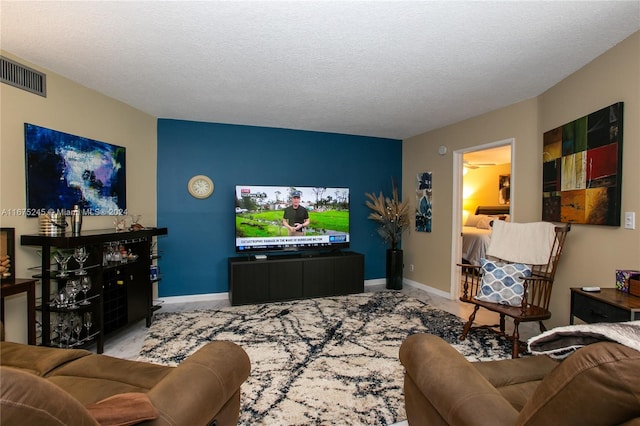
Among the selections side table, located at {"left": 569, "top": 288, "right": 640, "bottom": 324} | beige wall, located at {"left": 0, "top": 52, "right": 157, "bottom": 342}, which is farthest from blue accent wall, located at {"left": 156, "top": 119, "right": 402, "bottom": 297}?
side table, located at {"left": 569, "top": 288, "right": 640, "bottom": 324}

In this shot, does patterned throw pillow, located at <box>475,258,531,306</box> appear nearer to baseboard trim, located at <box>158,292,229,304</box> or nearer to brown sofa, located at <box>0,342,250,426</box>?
brown sofa, located at <box>0,342,250,426</box>

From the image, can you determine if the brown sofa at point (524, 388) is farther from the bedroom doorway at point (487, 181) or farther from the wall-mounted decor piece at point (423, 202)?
the bedroom doorway at point (487, 181)

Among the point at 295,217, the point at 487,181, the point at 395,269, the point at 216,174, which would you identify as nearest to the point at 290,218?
the point at 295,217

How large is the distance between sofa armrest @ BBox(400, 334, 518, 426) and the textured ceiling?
191cm

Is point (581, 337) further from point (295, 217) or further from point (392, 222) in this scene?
point (392, 222)

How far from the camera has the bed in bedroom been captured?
18.9ft

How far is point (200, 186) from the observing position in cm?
443

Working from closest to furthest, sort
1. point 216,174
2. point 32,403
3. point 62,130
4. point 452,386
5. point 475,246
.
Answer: point 32,403 → point 452,386 → point 62,130 → point 216,174 → point 475,246

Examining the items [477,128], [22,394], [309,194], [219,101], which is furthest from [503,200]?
[22,394]

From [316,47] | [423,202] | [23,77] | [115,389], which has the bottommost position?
[115,389]

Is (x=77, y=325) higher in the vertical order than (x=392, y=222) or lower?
lower

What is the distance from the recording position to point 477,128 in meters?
4.13

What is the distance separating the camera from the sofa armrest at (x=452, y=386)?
1015 millimetres

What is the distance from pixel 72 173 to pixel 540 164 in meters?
4.70
